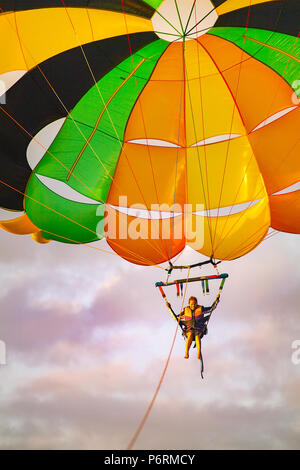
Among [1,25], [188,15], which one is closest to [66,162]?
[1,25]

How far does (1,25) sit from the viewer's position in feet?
20.4

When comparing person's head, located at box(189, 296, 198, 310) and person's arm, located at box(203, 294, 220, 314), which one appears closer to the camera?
person's arm, located at box(203, 294, 220, 314)

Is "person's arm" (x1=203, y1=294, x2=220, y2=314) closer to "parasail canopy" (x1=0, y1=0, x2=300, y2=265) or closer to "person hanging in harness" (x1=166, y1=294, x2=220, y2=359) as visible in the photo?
"person hanging in harness" (x1=166, y1=294, x2=220, y2=359)

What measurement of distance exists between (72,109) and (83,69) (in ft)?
1.67

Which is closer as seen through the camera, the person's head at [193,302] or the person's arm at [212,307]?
the person's arm at [212,307]

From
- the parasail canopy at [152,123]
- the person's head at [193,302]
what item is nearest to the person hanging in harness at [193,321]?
the person's head at [193,302]

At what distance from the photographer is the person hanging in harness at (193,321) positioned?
638 centimetres

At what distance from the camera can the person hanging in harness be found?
6375mm

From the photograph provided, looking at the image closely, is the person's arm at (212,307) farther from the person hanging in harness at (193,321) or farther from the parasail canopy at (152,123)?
the parasail canopy at (152,123)

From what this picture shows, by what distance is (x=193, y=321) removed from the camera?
6.40m

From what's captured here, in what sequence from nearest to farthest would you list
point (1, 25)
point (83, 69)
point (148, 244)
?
point (1, 25) → point (83, 69) → point (148, 244)

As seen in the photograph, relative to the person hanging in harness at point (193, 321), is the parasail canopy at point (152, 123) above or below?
above

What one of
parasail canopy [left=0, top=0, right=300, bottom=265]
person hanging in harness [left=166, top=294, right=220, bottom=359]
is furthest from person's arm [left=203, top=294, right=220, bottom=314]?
parasail canopy [left=0, top=0, right=300, bottom=265]
